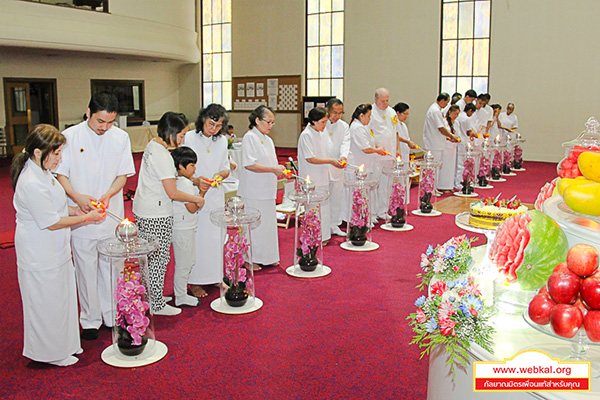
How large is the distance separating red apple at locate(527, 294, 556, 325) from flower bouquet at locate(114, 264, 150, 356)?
237 cm

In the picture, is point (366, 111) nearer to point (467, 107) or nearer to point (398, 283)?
point (398, 283)

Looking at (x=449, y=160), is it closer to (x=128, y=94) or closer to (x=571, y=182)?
(x=571, y=182)

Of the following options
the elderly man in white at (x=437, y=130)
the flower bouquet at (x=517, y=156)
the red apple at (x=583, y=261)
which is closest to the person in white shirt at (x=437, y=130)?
the elderly man in white at (x=437, y=130)

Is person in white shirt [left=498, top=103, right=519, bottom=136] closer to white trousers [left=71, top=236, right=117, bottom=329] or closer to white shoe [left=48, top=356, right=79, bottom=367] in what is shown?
white trousers [left=71, top=236, right=117, bottom=329]

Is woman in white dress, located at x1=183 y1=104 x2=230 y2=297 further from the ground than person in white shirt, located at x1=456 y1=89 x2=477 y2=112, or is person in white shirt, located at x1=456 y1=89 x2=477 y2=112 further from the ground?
person in white shirt, located at x1=456 y1=89 x2=477 y2=112

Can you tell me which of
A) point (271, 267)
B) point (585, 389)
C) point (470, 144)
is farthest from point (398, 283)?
point (470, 144)

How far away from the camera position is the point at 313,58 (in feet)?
53.5

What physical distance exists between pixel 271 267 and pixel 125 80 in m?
12.9

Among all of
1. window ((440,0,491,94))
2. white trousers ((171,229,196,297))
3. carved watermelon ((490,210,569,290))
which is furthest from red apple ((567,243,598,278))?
window ((440,0,491,94))

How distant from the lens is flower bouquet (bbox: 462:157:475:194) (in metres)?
9.24

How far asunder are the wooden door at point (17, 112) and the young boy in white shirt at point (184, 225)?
448 inches

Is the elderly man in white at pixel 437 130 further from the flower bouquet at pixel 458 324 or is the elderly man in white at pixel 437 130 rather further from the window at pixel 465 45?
the flower bouquet at pixel 458 324

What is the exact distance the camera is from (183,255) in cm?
434

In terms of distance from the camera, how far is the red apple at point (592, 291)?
1756 mm
